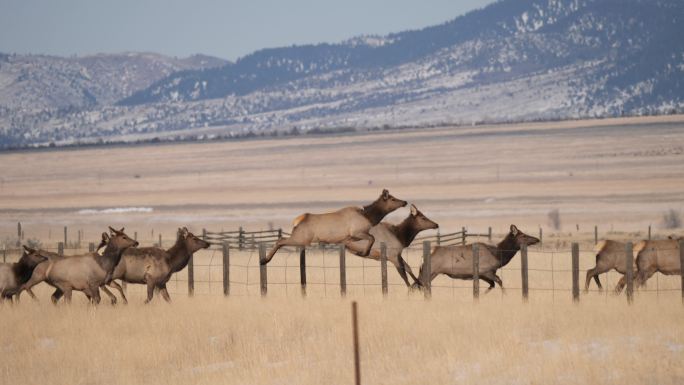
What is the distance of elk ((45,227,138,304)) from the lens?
23.7 metres

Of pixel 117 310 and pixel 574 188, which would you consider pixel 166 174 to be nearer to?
pixel 574 188

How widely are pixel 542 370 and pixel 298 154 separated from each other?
144992 mm

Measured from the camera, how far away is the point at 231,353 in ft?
65.6

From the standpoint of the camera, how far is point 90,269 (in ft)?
77.9

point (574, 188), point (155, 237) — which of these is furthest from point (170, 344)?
point (574, 188)

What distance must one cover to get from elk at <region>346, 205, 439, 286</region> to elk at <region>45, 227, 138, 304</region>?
400 centimetres

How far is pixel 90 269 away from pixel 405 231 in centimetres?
576

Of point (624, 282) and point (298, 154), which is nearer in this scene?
point (624, 282)

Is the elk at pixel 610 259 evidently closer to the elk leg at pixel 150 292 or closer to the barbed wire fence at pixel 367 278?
the barbed wire fence at pixel 367 278

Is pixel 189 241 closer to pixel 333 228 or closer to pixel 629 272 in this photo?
pixel 333 228

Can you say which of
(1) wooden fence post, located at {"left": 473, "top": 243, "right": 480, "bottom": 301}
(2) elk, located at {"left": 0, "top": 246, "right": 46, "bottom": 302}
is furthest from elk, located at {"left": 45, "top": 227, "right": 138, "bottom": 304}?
(1) wooden fence post, located at {"left": 473, "top": 243, "right": 480, "bottom": 301}

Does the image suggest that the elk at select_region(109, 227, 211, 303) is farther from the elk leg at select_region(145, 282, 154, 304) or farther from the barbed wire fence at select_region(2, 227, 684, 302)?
the barbed wire fence at select_region(2, 227, 684, 302)

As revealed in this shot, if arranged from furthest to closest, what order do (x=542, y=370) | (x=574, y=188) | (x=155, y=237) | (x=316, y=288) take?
1. (x=574, y=188)
2. (x=155, y=237)
3. (x=316, y=288)
4. (x=542, y=370)

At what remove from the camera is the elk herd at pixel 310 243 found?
2378 cm
